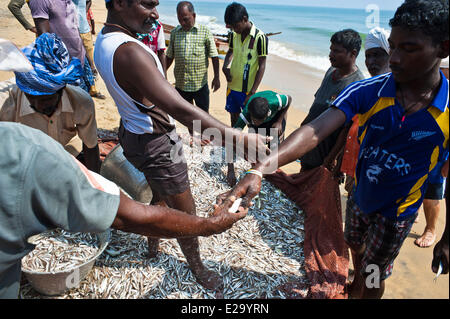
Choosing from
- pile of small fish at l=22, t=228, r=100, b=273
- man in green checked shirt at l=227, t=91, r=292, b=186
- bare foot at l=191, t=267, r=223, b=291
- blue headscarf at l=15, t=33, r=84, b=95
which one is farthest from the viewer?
man in green checked shirt at l=227, t=91, r=292, b=186

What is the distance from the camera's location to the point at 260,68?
4.90 m

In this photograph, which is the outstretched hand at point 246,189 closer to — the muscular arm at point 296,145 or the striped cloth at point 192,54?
the muscular arm at point 296,145

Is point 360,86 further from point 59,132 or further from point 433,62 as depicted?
point 59,132

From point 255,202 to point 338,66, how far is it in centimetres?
191

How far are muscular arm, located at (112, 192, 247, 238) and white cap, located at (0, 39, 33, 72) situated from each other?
0.94 metres

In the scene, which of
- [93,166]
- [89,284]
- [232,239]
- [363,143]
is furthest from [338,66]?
[89,284]

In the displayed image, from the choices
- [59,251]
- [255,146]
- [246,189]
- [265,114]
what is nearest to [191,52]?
[265,114]

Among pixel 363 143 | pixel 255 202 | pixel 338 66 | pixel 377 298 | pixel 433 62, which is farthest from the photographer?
pixel 255 202

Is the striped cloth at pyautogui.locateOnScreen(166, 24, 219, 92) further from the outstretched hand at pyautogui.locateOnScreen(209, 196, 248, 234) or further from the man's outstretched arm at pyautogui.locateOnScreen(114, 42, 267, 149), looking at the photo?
the outstretched hand at pyautogui.locateOnScreen(209, 196, 248, 234)

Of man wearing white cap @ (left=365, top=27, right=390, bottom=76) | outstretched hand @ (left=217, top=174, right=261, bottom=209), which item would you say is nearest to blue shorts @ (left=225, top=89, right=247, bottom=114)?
man wearing white cap @ (left=365, top=27, right=390, bottom=76)

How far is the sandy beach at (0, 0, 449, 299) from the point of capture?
3.27m

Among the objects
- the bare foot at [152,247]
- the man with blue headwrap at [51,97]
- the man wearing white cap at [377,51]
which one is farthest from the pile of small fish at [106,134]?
the man wearing white cap at [377,51]

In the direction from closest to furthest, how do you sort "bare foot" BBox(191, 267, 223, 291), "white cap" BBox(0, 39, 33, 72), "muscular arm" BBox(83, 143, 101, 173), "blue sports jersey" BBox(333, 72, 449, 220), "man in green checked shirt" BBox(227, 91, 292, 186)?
"white cap" BBox(0, 39, 33, 72)
"blue sports jersey" BBox(333, 72, 449, 220)
"bare foot" BBox(191, 267, 223, 291)
"muscular arm" BBox(83, 143, 101, 173)
"man in green checked shirt" BBox(227, 91, 292, 186)

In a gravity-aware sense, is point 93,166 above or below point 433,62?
below
